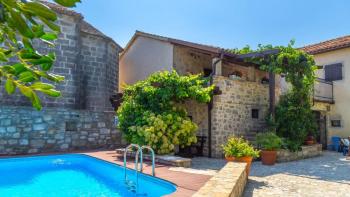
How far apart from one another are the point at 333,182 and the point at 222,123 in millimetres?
5625

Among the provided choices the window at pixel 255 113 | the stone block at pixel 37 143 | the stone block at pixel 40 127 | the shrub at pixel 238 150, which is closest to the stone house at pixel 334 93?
the window at pixel 255 113

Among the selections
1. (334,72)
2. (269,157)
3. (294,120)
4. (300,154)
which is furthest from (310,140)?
(334,72)

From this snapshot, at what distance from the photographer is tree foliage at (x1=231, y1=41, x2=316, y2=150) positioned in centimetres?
1394

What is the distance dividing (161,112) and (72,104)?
25.0 feet

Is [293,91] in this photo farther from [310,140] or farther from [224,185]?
[224,185]

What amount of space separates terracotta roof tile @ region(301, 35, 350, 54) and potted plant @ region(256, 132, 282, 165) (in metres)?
10.4

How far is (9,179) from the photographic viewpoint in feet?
30.8

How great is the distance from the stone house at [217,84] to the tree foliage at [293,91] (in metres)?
1.18

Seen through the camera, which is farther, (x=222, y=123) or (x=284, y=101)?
(x=284, y=101)

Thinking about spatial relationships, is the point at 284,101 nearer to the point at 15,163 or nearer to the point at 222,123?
the point at 222,123

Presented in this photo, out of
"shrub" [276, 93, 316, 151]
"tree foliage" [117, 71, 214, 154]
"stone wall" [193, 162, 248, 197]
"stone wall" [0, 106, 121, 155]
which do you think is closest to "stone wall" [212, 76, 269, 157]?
"tree foliage" [117, 71, 214, 154]

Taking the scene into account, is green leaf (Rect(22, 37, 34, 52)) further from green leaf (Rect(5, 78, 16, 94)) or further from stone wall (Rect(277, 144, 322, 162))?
stone wall (Rect(277, 144, 322, 162))

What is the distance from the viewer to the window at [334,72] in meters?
19.3

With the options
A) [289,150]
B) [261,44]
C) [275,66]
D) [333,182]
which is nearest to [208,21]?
[261,44]
